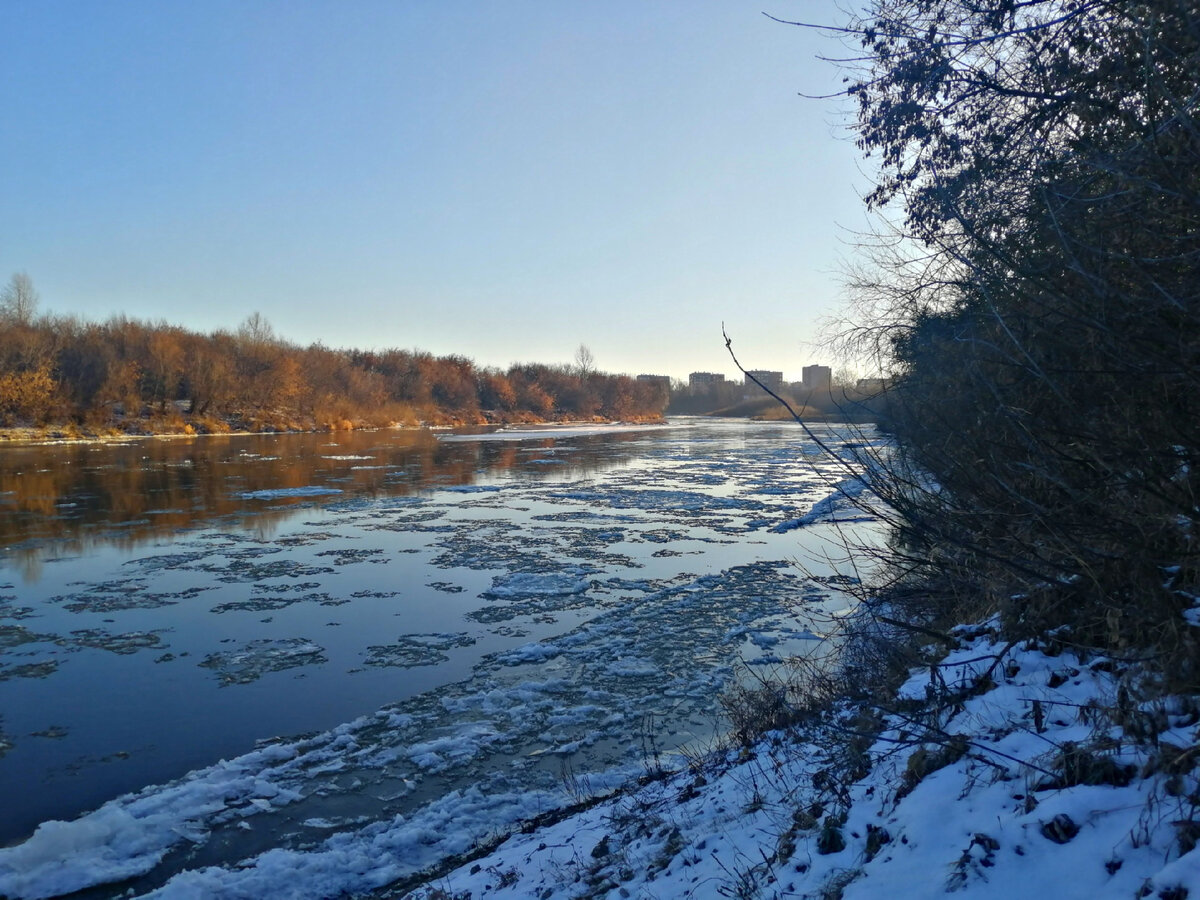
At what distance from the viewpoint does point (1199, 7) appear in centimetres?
304

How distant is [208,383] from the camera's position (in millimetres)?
56781

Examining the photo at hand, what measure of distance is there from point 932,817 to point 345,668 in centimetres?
629

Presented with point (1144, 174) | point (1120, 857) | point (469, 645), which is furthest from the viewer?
point (469, 645)

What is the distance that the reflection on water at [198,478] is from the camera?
15570 mm

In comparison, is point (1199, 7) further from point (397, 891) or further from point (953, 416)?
point (397, 891)

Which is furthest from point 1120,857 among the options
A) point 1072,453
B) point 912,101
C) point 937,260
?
point 937,260

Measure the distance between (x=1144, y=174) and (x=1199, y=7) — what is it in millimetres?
627

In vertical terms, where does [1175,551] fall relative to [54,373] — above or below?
below

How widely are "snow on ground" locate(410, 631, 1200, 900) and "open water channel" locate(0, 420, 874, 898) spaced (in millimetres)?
1034

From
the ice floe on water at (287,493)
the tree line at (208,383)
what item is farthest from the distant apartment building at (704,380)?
the ice floe on water at (287,493)

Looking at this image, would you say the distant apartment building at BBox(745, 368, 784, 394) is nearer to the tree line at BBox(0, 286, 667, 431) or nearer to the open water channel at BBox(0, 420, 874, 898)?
the open water channel at BBox(0, 420, 874, 898)

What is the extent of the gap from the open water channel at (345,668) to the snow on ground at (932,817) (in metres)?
1.03

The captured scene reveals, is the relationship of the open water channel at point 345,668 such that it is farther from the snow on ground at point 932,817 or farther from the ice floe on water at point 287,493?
the ice floe on water at point 287,493

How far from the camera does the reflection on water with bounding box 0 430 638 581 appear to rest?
15570mm
